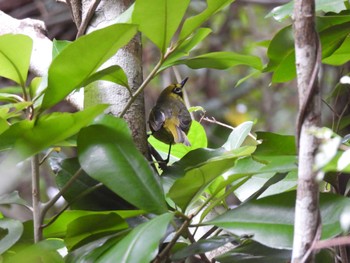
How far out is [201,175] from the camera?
609mm

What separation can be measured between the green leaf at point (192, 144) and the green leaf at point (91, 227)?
1.07 ft

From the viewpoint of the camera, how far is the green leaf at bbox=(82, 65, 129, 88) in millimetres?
669

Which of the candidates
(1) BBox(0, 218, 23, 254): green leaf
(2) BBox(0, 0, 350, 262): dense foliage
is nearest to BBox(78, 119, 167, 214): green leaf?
(2) BBox(0, 0, 350, 262): dense foliage

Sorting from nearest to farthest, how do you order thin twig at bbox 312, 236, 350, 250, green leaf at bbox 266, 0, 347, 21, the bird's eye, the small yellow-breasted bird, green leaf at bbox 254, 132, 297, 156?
thin twig at bbox 312, 236, 350, 250, green leaf at bbox 254, 132, 297, 156, green leaf at bbox 266, 0, 347, 21, the small yellow-breasted bird, the bird's eye

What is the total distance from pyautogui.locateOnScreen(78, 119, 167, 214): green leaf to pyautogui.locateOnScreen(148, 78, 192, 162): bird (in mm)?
276

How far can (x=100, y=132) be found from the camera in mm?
628

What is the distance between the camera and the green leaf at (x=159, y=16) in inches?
25.5

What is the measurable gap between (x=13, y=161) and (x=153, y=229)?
0.48 ft

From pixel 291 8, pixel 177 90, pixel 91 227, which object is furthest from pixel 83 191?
pixel 177 90

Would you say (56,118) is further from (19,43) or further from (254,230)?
(254,230)

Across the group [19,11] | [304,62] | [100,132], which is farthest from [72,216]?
[19,11]

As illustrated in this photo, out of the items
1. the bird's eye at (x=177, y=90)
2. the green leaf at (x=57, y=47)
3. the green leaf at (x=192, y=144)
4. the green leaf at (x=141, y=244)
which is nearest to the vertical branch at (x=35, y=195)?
the green leaf at (x=141, y=244)

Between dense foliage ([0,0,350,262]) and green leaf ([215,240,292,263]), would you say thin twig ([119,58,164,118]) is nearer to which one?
dense foliage ([0,0,350,262])

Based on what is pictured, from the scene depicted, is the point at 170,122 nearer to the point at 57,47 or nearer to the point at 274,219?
the point at 57,47
